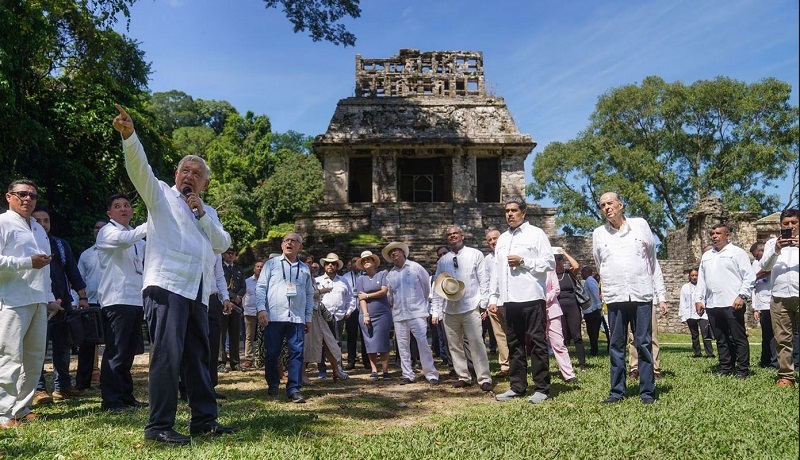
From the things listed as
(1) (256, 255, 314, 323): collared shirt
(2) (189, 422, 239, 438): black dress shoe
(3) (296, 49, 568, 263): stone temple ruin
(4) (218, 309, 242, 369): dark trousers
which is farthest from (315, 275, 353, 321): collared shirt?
(3) (296, 49, 568, 263): stone temple ruin

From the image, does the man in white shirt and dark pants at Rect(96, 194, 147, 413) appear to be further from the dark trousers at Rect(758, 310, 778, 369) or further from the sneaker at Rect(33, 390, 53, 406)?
the dark trousers at Rect(758, 310, 778, 369)

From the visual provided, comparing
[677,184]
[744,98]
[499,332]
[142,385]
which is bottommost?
[142,385]

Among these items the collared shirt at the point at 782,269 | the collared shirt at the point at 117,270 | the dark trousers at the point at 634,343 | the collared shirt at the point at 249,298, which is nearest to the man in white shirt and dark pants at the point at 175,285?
the collared shirt at the point at 117,270

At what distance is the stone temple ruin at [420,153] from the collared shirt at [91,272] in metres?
14.8

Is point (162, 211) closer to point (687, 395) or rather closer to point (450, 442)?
point (450, 442)

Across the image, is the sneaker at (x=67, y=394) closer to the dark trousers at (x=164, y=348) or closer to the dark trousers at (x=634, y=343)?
the dark trousers at (x=164, y=348)

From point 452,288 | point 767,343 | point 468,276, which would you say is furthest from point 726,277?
point 452,288

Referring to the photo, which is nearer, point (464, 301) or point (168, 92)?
point (464, 301)

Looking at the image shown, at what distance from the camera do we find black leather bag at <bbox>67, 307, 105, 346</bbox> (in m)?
5.91

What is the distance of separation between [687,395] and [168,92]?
6291cm

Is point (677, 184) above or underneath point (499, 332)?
above

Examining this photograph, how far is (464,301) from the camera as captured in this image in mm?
7219

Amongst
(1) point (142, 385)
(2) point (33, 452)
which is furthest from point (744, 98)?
(2) point (33, 452)

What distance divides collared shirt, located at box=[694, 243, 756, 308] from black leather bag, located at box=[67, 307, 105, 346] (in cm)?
714
